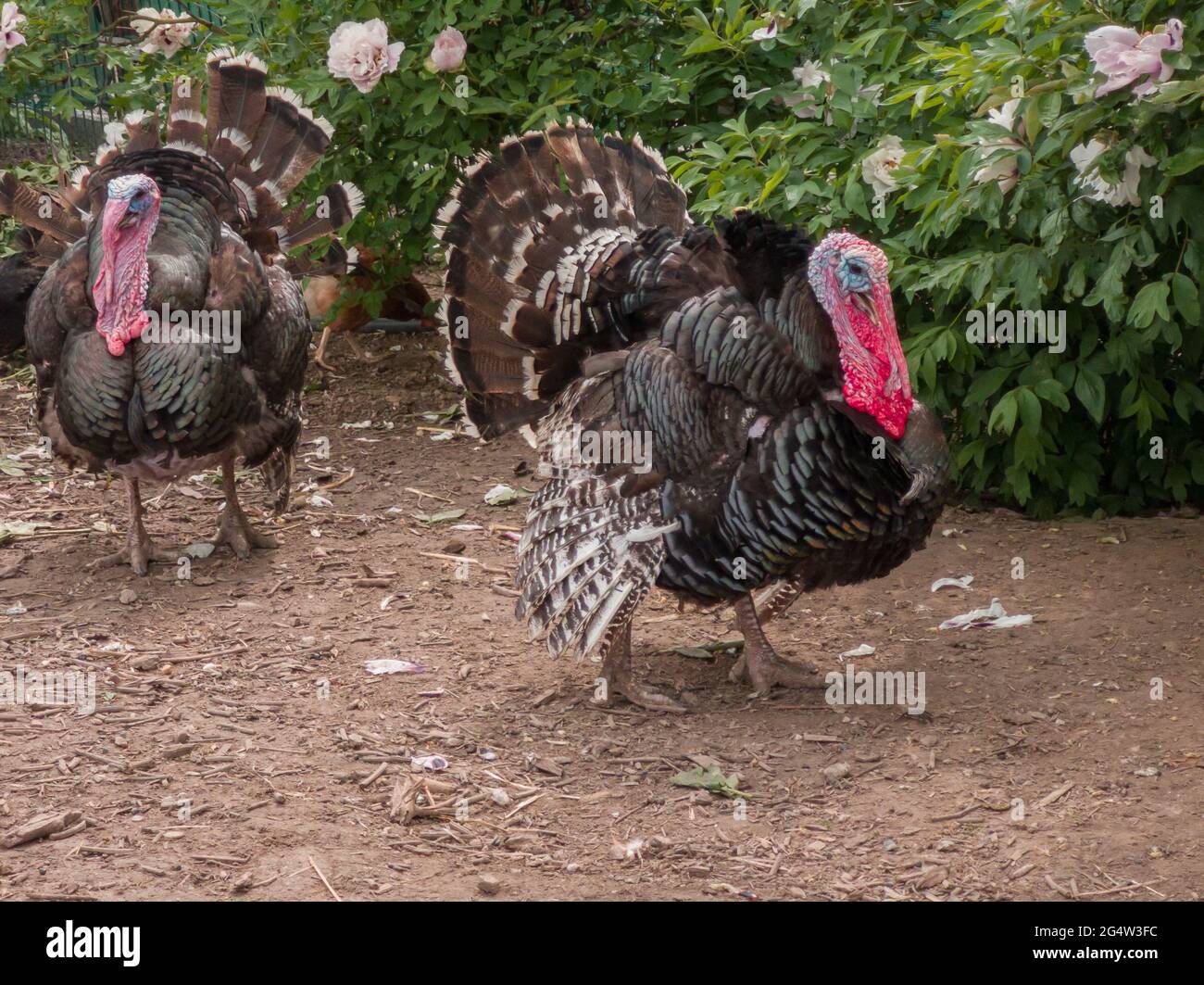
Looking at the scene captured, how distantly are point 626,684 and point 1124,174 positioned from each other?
2.21 m

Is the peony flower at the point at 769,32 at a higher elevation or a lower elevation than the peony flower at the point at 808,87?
higher

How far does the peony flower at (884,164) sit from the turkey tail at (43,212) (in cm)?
312

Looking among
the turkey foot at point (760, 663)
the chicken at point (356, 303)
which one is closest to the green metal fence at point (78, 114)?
the chicken at point (356, 303)

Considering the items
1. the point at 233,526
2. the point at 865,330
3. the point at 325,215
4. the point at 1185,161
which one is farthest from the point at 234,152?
the point at 1185,161

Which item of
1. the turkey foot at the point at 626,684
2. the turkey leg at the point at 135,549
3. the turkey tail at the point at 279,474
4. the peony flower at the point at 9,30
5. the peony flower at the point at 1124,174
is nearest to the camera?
the peony flower at the point at 1124,174

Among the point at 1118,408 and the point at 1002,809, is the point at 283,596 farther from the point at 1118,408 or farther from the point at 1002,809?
the point at 1118,408

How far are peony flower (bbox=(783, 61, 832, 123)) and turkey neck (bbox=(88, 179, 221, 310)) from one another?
2320mm

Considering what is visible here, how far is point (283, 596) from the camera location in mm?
5508

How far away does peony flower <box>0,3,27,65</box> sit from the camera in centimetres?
724

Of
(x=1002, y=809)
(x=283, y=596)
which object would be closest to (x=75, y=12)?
(x=283, y=596)

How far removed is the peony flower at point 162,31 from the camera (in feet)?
24.1

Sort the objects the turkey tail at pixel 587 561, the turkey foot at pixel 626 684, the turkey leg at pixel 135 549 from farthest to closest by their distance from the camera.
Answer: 1. the turkey leg at pixel 135 549
2. the turkey foot at pixel 626 684
3. the turkey tail at pixel 587 561

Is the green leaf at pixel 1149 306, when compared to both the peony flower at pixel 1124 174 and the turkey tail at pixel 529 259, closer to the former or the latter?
the peony flower at pixel 1124 174
